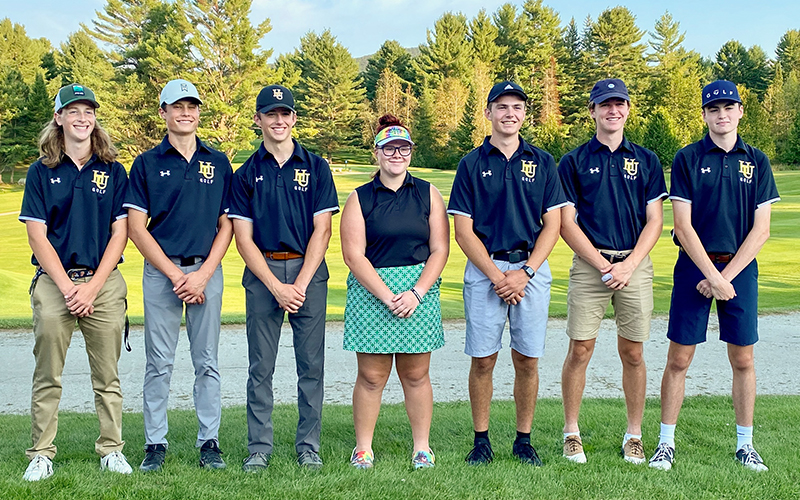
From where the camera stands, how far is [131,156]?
2103 inches

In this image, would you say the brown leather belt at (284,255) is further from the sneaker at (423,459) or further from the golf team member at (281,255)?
the sneaker at (423,459)

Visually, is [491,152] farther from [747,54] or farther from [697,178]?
[747,54]

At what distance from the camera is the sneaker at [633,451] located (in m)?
4.69

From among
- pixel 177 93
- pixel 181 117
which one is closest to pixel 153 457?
pixel 181 117

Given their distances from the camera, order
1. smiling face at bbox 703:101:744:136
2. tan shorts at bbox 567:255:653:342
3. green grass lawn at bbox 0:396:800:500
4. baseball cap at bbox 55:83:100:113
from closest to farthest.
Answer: green grass lawn at bbox 0:396:800:500
baseball cap at bbox 55:83:100:113
smiling face at bbox 703:101:744:136
tan shorts at bbox 567:255:653:342

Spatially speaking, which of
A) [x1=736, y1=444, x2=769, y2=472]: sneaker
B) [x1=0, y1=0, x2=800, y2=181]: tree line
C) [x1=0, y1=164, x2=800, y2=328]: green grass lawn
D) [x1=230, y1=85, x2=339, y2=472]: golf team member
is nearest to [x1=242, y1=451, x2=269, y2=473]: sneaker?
[x1=230, y1=85, x2=339, y2=472]: golf team member

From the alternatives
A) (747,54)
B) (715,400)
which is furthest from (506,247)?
(747,54)

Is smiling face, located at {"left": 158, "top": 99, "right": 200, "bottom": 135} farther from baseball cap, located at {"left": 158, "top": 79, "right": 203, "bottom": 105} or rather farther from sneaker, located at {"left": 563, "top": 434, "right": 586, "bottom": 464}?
sneaker, located at {"left": 563, "top": 434, "right": 586, "bottom": 464}

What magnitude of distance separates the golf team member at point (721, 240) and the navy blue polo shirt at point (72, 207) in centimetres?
375

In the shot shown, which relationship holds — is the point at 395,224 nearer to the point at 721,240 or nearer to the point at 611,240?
the point at 611,240

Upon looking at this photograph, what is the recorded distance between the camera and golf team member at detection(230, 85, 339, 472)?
4.63 metres

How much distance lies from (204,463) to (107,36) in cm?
6438

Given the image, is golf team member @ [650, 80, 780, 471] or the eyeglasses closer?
the eyeglasses

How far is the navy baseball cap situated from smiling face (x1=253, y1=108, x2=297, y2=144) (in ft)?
9.16
